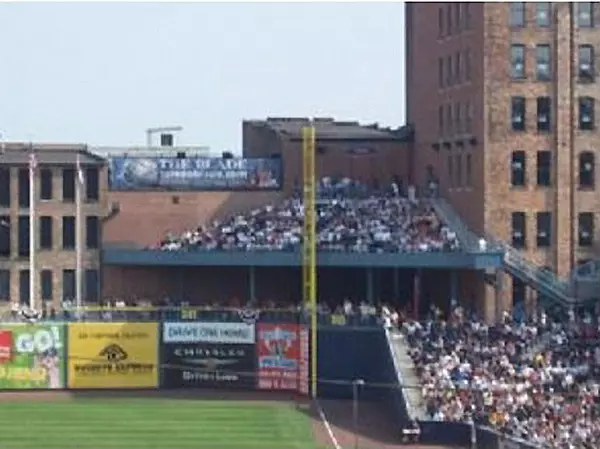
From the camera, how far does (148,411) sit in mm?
54219

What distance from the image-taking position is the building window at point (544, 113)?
58188 millimetres

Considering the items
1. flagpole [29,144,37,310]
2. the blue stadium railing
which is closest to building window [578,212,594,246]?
the blue stadium railing

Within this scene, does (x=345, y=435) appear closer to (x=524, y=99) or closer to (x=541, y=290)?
(x=541, y=290)

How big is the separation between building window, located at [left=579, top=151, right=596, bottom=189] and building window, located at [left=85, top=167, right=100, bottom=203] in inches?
622

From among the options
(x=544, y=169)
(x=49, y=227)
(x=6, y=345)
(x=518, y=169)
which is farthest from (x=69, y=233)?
(x=544, y=169)

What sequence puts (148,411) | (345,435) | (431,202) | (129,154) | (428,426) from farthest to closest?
1. (129,154)
2. (431,202)
3. (148,411)
4. (345,435)
5. (428,426)

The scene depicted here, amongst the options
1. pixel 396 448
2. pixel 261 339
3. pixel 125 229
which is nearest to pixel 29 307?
pixel 125 229

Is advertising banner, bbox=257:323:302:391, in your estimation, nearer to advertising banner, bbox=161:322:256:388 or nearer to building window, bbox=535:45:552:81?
advertising banner, bbox=161:322:256:388

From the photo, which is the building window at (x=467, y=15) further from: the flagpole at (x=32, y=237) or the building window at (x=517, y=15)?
the flagpole at (x=32, y=237)

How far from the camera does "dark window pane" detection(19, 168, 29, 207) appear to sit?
63.9 meters

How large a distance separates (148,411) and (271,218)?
10926 millimetres

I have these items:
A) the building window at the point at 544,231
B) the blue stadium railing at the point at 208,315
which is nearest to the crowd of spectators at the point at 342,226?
the building window at the point at 544,231

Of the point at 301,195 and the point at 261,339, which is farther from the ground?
the point at 301,195

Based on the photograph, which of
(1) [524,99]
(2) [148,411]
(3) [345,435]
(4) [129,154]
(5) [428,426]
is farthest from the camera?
(4) [129,154]
